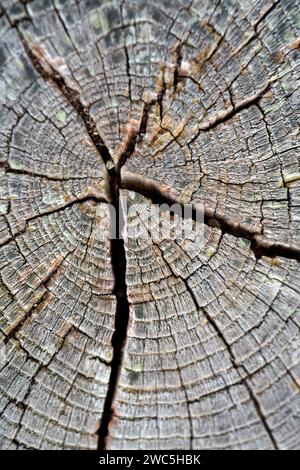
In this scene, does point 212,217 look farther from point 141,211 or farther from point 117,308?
point 117,308

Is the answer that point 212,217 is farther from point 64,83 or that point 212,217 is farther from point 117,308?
point 64,83

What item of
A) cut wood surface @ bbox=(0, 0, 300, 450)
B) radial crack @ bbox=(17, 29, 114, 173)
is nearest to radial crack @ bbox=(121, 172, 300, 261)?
cut wood surface @ bbox=(0, 0, 300, 450)

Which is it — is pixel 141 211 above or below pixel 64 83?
below

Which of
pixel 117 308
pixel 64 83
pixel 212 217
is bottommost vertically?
pixel 117 308

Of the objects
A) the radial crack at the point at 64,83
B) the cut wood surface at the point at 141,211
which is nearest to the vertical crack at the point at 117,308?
the cut wood surface at the point at 141,211

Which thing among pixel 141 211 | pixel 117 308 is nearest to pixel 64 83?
pixel 141 211

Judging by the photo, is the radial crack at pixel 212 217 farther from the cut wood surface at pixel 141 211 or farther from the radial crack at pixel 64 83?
the radial crack at pixel 64 83

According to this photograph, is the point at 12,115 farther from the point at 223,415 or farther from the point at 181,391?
the point at 223,415
